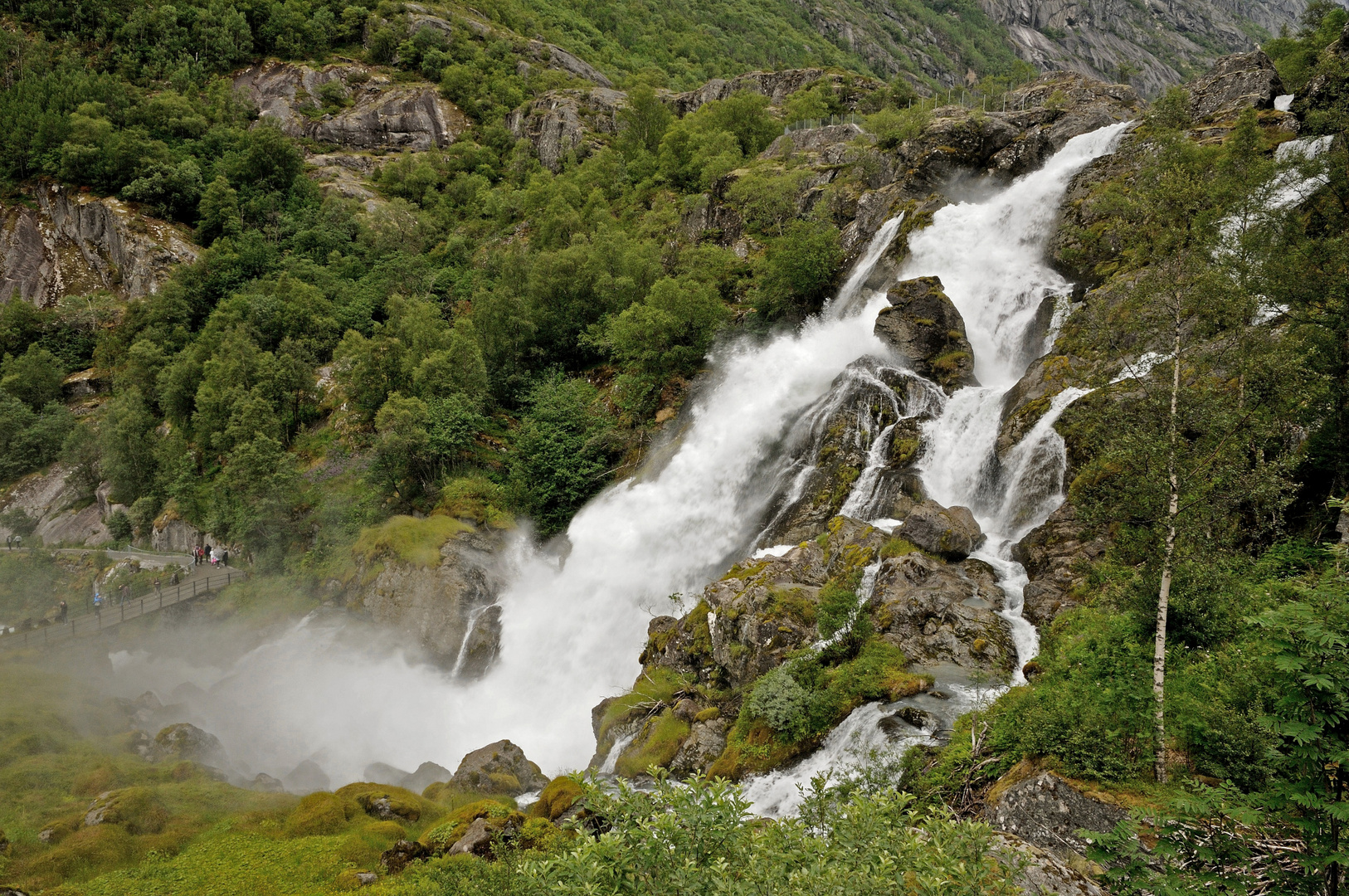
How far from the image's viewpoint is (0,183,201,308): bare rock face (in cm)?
6800

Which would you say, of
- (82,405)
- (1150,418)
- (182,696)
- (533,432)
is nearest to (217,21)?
(82,405)

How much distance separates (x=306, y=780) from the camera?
23969 millimetres

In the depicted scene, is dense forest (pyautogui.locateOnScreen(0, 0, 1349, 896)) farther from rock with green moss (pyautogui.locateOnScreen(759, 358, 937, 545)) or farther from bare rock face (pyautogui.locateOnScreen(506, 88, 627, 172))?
rock with green moss (pyautogui.locateOnScreen(759, 358, 937, 545))

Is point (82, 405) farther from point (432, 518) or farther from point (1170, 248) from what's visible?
point (1170, 248)

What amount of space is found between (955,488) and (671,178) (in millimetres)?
51371

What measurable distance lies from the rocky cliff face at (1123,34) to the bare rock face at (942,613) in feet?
637

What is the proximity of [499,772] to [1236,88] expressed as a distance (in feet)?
169

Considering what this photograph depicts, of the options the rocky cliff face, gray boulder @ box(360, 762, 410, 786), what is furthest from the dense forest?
the rocky cliff face

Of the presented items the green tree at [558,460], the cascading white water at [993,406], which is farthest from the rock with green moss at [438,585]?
the cascading white water at [993,406]

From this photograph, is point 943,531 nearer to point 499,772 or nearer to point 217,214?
Result: point 499,772

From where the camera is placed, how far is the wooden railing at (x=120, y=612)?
32031 millimetres

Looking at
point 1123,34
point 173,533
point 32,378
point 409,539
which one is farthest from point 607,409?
point 1123,34

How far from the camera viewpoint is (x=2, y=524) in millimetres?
52375

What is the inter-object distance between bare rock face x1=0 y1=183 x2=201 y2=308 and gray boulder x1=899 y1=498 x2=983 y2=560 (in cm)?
7566
